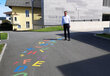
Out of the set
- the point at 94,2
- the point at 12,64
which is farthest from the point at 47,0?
the point at 12,64

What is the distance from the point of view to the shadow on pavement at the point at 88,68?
11.8ft

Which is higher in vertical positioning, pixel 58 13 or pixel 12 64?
pixel 58 13

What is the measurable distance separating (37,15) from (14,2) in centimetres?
682

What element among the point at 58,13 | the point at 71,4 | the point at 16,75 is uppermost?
the point at 71,4

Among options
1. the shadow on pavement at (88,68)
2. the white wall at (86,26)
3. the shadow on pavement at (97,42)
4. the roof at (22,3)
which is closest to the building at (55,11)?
the roof at (22,3)

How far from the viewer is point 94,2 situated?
90.9 feet

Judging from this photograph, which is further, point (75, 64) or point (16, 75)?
point (75, 64)

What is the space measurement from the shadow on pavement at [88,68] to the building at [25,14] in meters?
28.1

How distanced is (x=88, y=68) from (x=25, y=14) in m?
31.0

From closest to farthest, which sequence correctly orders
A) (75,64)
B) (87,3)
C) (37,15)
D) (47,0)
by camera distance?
(75,64)
(47,0)
(87,3)
(37,15)

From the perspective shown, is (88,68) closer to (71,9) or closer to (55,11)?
(55,11)

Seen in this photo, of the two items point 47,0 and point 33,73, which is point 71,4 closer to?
point 47,0

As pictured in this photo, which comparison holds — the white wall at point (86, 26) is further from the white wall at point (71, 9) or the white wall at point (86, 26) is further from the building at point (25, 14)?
the building at point (25, 14)

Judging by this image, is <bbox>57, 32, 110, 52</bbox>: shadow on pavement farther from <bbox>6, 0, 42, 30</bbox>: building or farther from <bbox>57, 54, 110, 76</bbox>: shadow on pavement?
<bbox>6, 0, 42, 30</bbox>: building
